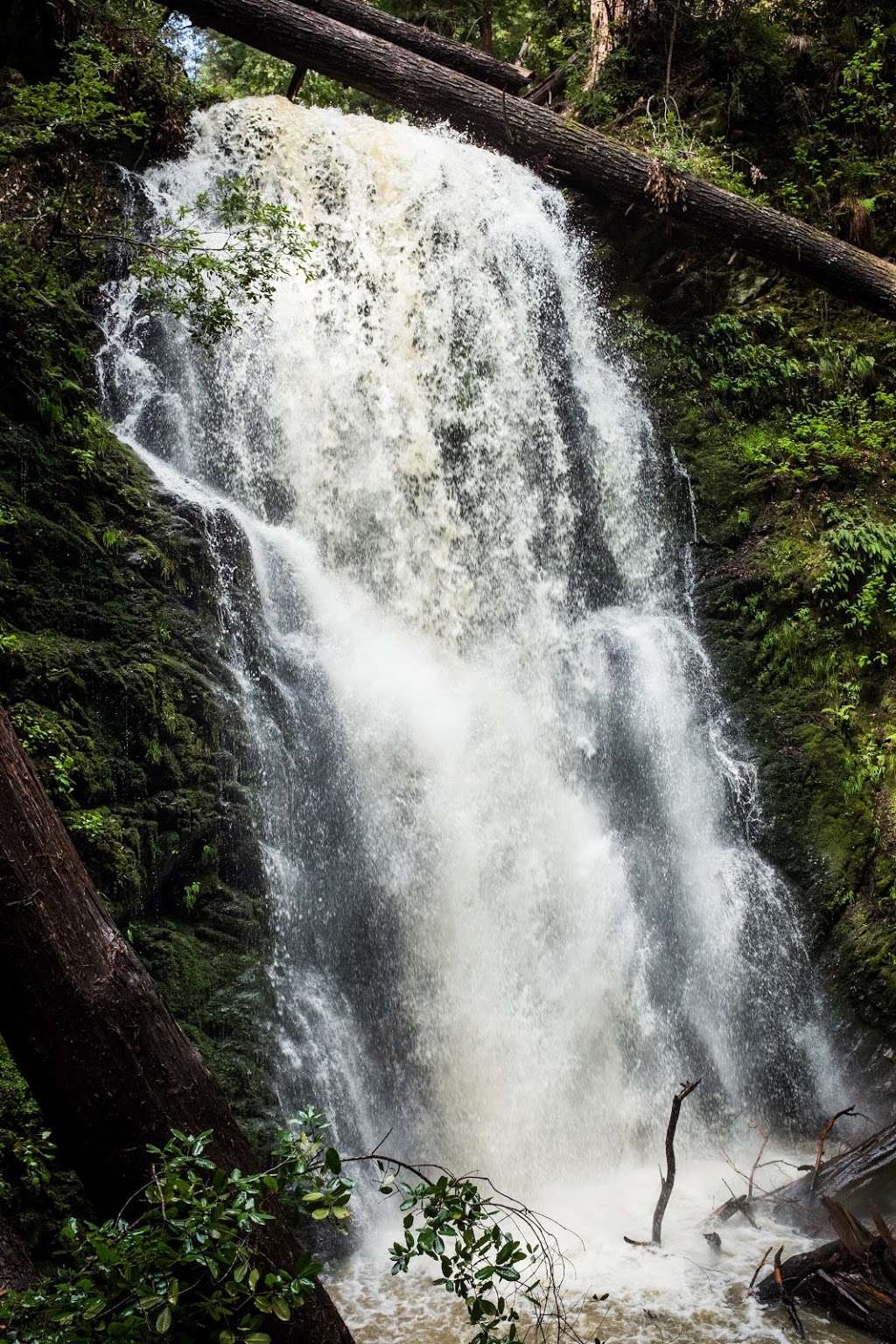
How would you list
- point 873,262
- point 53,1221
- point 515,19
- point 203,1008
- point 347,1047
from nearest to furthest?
point 53,1221
point 203,1008
point 347,1047
point 873,262
point 515,19

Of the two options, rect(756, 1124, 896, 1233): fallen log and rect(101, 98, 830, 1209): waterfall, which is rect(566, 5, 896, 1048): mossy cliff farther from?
rect(756, 1124, 896, 1233): fallen log

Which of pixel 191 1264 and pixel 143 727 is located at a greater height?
pixel 143 727

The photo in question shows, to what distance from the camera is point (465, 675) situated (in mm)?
8359

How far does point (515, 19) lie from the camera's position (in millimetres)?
14727

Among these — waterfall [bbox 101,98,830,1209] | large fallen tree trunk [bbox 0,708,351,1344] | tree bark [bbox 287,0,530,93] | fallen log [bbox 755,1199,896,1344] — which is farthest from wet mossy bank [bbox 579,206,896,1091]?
large fallen tree trunk [bbox 0,708,351,1344]

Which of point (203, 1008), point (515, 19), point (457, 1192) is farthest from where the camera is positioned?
point (515, 19)

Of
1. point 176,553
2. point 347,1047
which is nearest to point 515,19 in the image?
point 176,553

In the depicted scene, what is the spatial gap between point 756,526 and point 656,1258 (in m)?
6.86

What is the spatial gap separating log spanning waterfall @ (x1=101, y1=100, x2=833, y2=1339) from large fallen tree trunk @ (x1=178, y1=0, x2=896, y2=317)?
524mm

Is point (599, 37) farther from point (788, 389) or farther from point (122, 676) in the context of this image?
point (122, 676)

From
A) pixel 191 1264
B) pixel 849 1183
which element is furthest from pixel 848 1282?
pixel 191 1264

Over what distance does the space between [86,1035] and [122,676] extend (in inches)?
141

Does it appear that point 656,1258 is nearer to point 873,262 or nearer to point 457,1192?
point 457,1192

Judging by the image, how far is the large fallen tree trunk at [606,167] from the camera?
32.7 ft
